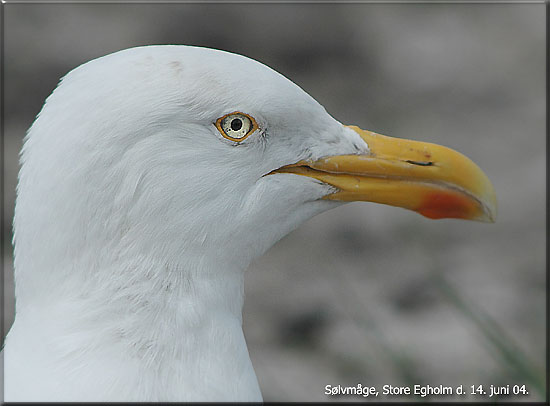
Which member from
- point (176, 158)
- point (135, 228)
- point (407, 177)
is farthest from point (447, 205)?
point (135, 228)

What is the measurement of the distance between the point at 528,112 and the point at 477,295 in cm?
320

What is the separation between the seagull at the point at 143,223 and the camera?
7.11 ft

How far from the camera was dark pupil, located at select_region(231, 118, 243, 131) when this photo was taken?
2.33 metres

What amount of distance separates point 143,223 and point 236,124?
0.42 metres

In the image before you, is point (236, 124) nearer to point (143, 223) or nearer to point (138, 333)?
point (143, 223)

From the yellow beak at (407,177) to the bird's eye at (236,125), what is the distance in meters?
0.25

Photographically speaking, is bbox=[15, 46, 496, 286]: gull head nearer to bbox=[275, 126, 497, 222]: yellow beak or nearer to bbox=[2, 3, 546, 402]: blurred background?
bbox=[275, 126, 497, 222]: yellow beak

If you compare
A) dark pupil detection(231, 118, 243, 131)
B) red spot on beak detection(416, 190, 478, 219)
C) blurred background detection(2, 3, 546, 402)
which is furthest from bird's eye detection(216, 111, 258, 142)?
blurred background detection(2, 3, 546, 402)

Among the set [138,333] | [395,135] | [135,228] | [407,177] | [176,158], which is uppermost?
[176,158]

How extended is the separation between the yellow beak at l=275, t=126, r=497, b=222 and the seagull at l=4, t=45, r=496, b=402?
273 millimetres

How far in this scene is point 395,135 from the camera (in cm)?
775

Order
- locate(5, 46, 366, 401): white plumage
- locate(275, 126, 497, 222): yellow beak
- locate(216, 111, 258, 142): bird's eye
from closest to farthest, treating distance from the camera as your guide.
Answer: locate(5, 46, 366, 401): white plumage
locate(216, 111, 258, 142): bird's eye
locate(275, 126, 497, 222): yellow beak

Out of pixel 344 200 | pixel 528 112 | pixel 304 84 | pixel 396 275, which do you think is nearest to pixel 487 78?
pixel 528 112

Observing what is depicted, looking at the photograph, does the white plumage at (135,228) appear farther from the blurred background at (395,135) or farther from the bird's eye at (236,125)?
the blurred background at (395,135)
